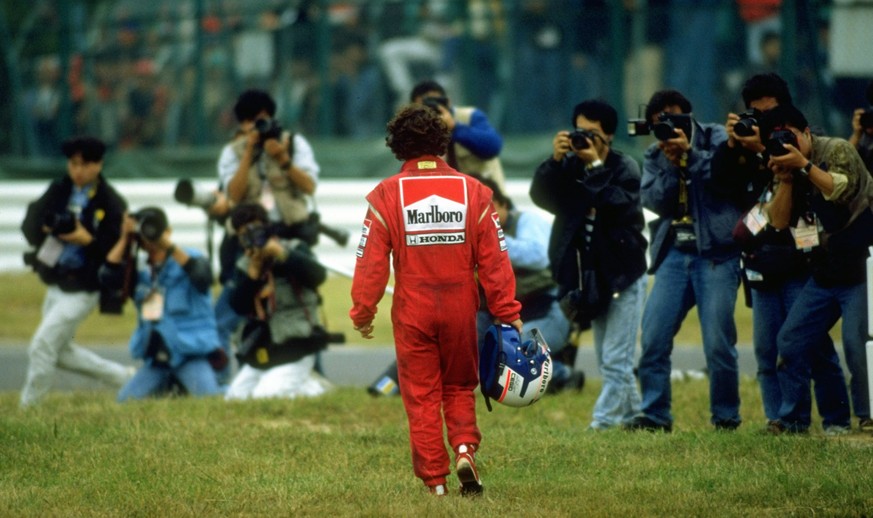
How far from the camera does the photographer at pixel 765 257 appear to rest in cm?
849

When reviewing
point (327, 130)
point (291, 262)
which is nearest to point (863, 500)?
point (291, 262)

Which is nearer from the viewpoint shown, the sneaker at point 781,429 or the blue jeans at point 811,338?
the blue jeans at point 811,338

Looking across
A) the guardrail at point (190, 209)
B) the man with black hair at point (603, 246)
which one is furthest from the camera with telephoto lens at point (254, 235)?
the guardrail at point (190, 209)

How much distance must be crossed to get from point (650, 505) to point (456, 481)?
1124mm

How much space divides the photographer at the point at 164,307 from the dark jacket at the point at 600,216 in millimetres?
3412

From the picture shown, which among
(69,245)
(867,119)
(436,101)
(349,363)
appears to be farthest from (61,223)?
(867,119)

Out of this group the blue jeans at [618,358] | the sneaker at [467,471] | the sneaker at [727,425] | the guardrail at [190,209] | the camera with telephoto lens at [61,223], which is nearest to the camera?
the sneaker at [467,471]

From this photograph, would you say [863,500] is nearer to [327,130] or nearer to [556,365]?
[556,365]

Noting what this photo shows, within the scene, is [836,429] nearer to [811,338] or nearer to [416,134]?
[811,338]

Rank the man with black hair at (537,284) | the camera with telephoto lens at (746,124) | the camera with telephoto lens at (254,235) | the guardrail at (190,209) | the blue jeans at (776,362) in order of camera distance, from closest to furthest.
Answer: the camera with telephoto lens at (746,124) < the blue jeans at (776,362) < the man with black hair at (537,284) < the camera with telephoto lens at (254,235) < the guardrail at (190,209)

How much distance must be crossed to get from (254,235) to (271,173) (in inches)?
25.1

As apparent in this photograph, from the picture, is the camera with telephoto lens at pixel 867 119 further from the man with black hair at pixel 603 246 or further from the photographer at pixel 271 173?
the photographer at pixel 271 173

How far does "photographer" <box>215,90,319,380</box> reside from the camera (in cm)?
1136

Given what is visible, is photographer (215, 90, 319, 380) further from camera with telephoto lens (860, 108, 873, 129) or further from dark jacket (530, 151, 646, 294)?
camera with telephoto lens (860, 108, 873, 129)
